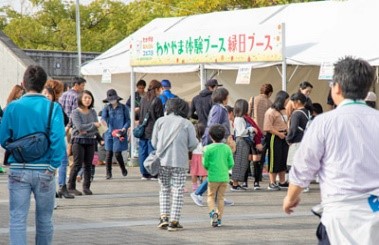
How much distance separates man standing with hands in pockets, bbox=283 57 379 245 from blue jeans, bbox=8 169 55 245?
3.14 metres

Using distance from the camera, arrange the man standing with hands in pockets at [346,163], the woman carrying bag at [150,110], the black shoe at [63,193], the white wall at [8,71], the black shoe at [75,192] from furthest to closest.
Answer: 1. the white wall at [8,71]
2. the woman carrying bag at [150,110]
3. the black shoe at [75,192]
4. the black shoe at [63,193]
5. the man standing with hands in pockets at [346,163]

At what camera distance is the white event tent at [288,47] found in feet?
61.6

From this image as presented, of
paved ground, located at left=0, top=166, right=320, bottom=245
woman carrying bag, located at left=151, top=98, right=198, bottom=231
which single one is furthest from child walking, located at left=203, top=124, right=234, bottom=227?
woman carrying bag, located at left=151, top=98, right=198, bottom=231

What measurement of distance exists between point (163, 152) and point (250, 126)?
5.11m

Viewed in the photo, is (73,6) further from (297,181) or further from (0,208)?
(297,181)

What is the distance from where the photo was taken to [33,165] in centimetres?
848

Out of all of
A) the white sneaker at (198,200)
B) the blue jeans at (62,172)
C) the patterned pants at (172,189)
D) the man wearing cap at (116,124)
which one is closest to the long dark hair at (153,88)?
the man wearing cap at (116,124)

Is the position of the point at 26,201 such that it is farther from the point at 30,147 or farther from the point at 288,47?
the point at 288,47

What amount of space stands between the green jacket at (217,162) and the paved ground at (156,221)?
584mm

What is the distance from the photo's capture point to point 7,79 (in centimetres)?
→ 3072

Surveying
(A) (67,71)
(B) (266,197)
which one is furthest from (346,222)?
(A) (67,71)

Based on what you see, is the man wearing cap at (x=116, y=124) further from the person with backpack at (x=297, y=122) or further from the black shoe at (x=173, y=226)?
the black shoe at (x=173, y=226)

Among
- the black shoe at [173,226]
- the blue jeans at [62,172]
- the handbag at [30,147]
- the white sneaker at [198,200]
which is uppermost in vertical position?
the handbag at [30,147]

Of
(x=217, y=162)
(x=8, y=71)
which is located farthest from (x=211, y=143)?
(x=8, y=71)
